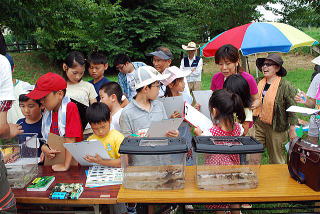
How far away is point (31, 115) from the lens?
2.81 m

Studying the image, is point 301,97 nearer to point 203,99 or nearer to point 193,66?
point 203,99

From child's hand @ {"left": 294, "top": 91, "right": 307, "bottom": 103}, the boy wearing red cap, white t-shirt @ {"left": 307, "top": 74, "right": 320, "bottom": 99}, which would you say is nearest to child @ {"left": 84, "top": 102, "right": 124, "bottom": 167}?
the boy wearing red cap

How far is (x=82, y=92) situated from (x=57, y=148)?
3.94 feet

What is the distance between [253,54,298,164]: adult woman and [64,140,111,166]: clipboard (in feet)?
6.56

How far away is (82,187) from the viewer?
197cm

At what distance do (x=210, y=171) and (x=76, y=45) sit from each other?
12.9 meters

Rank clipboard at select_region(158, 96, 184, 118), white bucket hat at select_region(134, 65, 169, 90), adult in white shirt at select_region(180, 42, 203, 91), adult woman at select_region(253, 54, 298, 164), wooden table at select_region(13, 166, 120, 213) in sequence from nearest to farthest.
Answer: wooden table at select_region(13, 166, 120, 213) < white bucket hat at select_region(134, 65, 169, 90) < clipboard at select_region(158, 96, 184, 118) < adult woman at select_region(253, 54, 298, 164) < adult in white shirt at select_region(180, 42, 203, 91)

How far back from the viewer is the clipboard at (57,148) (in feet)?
7.66

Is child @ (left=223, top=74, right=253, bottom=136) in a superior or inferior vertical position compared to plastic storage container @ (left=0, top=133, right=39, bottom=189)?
superior

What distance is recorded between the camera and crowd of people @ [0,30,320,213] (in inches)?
88.4

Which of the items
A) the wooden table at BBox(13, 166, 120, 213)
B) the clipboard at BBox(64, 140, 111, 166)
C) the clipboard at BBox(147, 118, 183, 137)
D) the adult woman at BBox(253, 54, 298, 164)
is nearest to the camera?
the wooden table at BBox(13, 166, 120, 213)

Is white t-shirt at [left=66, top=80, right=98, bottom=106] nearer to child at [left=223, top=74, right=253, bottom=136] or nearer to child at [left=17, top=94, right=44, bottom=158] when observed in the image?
child at [left=17, top=94, right=44, bottom=158]

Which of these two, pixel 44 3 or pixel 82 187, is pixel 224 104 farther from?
pixel 44 3

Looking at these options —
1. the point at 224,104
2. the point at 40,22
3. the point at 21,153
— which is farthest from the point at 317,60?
the point at 40,22
